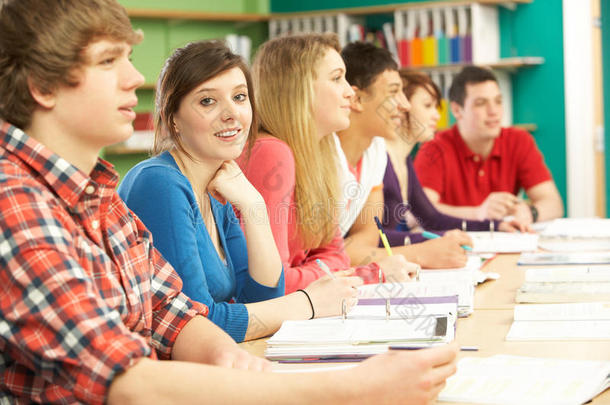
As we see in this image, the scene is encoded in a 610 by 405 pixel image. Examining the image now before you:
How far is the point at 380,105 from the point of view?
8.66 feet

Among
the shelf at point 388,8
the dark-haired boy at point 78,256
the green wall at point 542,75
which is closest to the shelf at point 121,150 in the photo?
the shelf at point 388,8

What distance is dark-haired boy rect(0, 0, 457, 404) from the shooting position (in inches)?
33.9

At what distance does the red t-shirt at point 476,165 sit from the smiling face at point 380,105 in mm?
1056

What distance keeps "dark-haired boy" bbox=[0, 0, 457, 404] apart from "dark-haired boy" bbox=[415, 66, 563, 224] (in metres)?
2.73

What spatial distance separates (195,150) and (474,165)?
7.86 ft

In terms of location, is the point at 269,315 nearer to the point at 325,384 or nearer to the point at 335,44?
the point at 325,384

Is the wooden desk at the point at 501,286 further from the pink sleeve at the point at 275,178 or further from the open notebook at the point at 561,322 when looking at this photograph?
the pink sleeve at the point at 275,178

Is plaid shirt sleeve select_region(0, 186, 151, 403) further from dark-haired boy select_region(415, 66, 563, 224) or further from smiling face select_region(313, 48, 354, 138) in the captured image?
dark-haired boy select_region(415, 66, 563, 224)

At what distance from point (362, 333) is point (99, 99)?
1.96ft

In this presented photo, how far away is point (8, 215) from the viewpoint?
2.87 ft

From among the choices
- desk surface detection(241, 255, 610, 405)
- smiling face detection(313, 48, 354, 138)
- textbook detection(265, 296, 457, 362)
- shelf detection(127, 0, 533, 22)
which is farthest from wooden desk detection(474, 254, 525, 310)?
shelf detection(127, 0, 533, 22)

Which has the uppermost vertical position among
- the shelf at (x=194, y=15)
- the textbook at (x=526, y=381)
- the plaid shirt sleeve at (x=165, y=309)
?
the shelf at (x=194, y=15)

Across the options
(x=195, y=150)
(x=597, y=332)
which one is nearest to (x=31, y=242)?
(x=195, y=150)

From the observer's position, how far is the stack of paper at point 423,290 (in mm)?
1607
